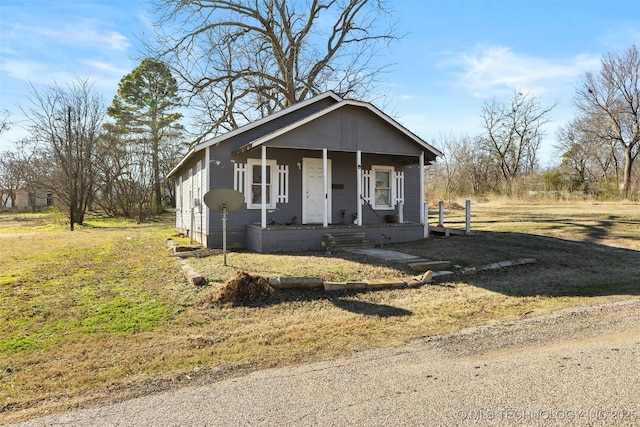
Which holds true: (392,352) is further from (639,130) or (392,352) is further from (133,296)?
(639,130)

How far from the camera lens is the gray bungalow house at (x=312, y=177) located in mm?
11273

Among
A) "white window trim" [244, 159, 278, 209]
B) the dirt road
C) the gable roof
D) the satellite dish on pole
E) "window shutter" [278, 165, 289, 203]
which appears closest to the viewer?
the dirt road

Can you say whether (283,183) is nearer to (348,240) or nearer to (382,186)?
(348,240)

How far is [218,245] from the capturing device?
1202cm

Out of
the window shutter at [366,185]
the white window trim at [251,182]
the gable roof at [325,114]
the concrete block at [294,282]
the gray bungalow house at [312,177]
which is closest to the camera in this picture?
the concrete block at [294,282]

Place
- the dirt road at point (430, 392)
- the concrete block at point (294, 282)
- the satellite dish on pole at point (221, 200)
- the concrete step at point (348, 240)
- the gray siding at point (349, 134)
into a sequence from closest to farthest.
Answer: the dirt road at point (430, 392) < the concrete block at point (294, 282) < the satellite dish on pole at point (221, 200) < the concrete step at point (348, 240) < the gray siding at point (349, 134)

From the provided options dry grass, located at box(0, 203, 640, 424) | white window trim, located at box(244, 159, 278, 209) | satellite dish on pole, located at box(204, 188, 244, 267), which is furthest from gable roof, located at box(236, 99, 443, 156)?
dry grass, located at box(0, 203, 640, 424)

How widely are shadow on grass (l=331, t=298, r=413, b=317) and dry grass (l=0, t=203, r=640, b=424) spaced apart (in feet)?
0.05

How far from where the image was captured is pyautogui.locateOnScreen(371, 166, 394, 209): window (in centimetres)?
1408

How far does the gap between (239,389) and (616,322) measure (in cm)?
484

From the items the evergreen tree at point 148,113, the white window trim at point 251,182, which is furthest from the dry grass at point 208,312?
the evergreen tree at point 148,113

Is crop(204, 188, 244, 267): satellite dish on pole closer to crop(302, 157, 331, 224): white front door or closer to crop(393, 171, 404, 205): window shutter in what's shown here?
crop(302, 157, 331, 224): white front door

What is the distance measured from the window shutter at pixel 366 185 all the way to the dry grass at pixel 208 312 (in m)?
3.77

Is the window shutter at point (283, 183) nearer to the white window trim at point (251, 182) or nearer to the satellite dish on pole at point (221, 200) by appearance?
the white window trim at point (251, 182)
